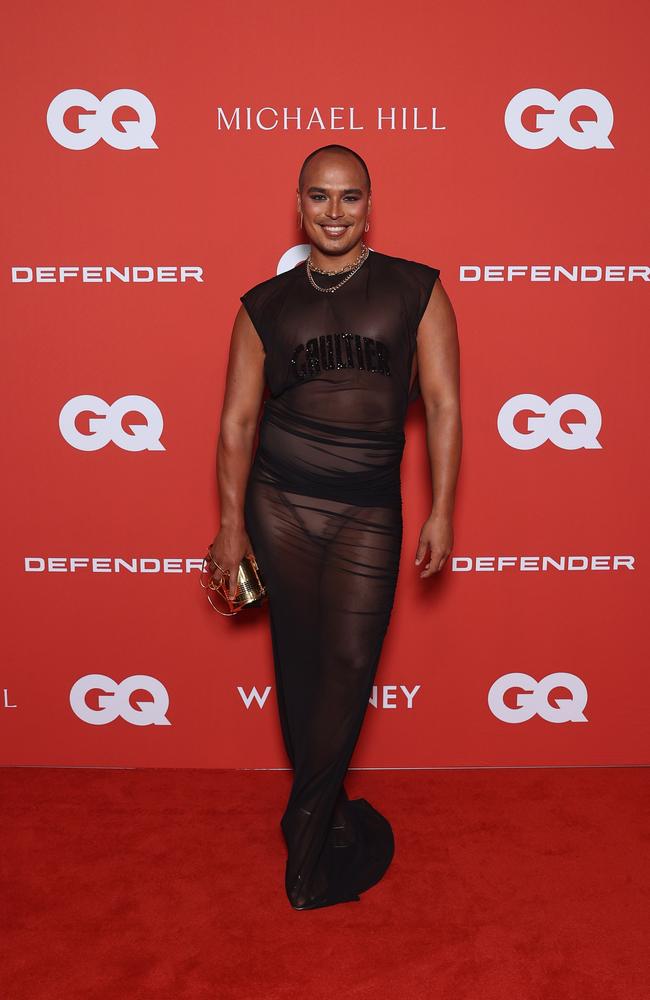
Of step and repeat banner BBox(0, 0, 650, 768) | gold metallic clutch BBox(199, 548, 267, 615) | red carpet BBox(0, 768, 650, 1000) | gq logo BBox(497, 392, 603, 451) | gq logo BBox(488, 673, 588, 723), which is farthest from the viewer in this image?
gq logo BBox(488, 673, 588, 723)

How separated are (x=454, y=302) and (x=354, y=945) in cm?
169

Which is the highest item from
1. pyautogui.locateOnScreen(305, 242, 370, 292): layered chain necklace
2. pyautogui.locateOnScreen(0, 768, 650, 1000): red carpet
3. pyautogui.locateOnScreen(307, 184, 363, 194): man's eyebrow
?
pyautogui.locateOnScreen(307, 184, 363, 194): man's eyebrow

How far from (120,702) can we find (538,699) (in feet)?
4.32

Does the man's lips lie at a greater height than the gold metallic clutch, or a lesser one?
greater

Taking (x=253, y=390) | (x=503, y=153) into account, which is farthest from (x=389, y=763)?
(x=503, y=153)

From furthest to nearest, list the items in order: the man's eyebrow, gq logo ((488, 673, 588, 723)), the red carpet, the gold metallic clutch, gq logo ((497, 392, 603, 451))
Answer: gq logo ((488, 673, 588, 723)) → gq logo ((497, 392, 603, 451)) → the gold metallic clutch → the man's eyebrow → the red carpet

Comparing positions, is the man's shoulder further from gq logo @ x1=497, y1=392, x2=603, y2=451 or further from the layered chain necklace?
gq logo @ x1=497, y1=392, x2=603, y2=451

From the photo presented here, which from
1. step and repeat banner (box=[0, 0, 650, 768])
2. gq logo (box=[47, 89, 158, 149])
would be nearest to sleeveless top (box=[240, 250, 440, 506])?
step and repeat banner (box=[0, 0, 650, 768])

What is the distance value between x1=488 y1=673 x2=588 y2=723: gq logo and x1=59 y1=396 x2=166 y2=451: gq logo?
129cm

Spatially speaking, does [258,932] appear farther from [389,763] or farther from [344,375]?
[344,375]

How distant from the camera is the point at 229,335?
268cm

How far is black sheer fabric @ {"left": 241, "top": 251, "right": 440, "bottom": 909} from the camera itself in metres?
2.21

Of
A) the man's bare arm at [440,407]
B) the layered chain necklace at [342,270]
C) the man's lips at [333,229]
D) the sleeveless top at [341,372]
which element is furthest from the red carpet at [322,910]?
the man's lips at [333,229]

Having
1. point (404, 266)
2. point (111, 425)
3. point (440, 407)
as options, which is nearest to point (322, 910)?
point (440, 407)
